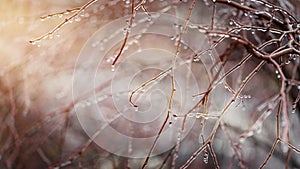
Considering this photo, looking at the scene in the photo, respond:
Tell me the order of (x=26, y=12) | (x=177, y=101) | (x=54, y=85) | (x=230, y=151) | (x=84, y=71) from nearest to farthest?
1. (x=26, y=12)
2. (x=177, y=101)
3. (x=84, y=71)
4. (x=230, y=151)
5. (x=54, y=85)

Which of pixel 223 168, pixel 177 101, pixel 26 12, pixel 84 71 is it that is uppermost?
pixel 26 12

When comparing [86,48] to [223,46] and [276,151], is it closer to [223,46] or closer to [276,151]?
[223,46]

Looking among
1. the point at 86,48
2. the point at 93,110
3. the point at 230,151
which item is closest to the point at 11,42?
the point at 86,48

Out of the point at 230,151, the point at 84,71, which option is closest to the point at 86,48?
the point at 84,71

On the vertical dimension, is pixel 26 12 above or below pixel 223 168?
above

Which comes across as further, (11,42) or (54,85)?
(54,85)

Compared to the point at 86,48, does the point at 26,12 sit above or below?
above

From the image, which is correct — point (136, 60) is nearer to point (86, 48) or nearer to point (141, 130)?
point (86, 48)

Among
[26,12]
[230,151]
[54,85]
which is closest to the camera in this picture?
[26,12]

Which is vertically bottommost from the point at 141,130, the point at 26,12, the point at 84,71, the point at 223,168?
the point at 223,168
